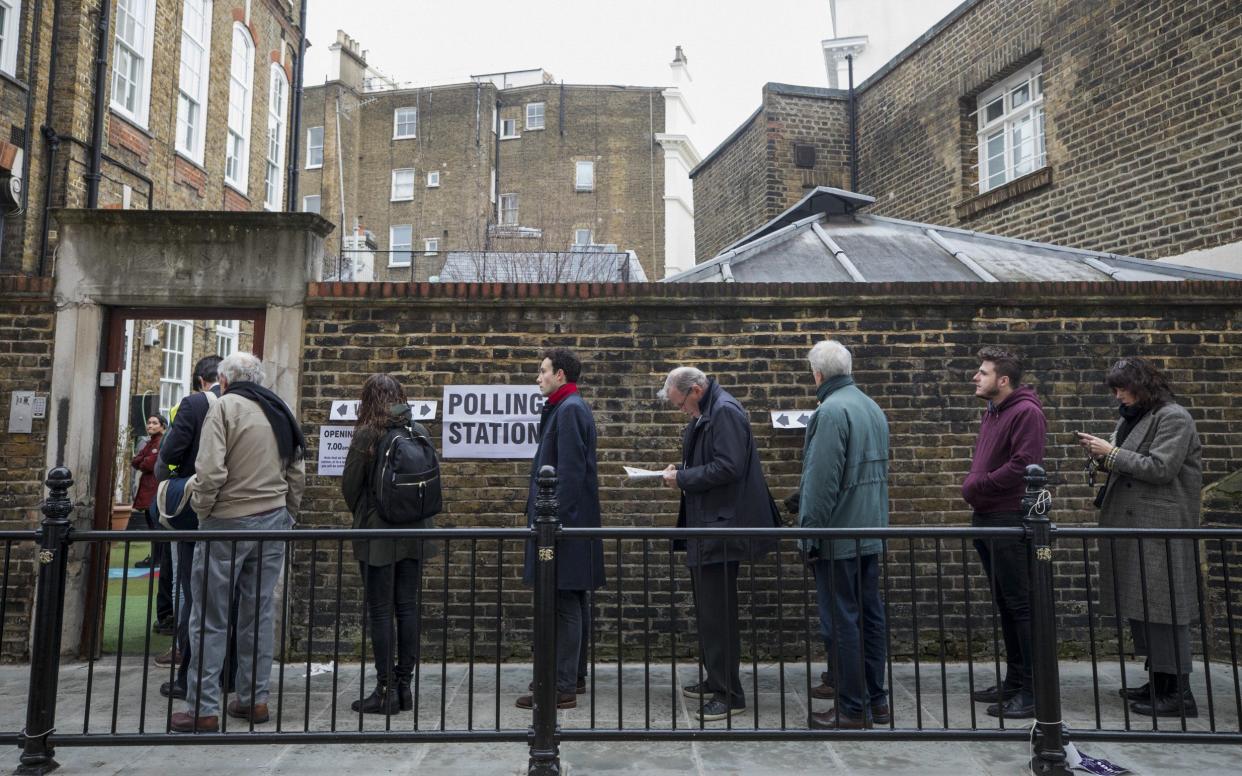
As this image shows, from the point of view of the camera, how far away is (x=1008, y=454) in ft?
15.3

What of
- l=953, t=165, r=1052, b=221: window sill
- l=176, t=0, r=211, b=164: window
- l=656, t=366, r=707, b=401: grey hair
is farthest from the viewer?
l=176, t=0, r=211, b=164: window

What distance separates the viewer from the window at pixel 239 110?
15836 mm

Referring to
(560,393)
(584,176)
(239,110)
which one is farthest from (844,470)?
(584,176)

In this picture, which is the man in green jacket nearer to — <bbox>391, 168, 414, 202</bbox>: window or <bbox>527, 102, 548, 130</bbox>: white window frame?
<bbox>527, 102, 548, 130</bbox>: white window frame

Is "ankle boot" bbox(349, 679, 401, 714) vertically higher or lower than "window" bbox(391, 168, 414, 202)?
lower

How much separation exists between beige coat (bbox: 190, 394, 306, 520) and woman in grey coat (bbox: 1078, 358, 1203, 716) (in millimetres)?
4351

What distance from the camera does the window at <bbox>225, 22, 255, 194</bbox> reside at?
15.8m

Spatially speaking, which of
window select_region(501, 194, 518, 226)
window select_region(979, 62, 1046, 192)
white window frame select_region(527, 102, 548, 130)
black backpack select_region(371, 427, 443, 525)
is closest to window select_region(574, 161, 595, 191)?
white window frame select_region(527, 102, 548, 130)

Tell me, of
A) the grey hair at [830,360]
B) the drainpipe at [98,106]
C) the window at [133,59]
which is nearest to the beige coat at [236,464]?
the grey hair at [830,360]

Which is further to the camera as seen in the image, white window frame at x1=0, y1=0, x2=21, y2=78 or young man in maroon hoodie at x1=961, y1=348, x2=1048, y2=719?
white window frame at x1=0, y1=0, x2=21, y2=78

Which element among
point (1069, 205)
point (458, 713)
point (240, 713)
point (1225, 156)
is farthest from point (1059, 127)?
point (240, 713)

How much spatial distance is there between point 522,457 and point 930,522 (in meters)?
2.85

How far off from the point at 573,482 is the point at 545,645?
1219 mm

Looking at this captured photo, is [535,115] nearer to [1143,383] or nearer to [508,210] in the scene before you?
[508,210]
